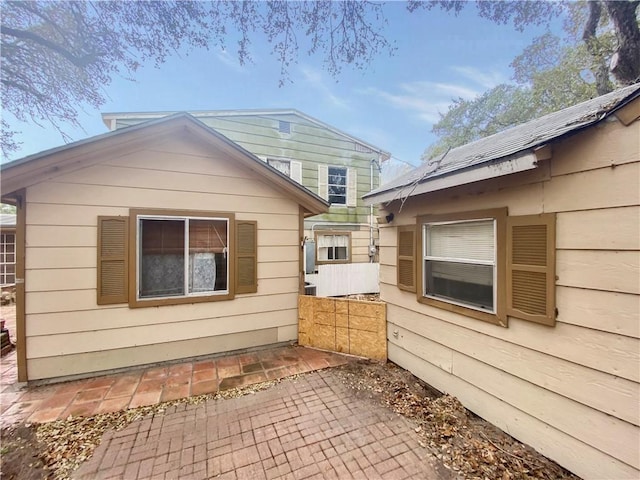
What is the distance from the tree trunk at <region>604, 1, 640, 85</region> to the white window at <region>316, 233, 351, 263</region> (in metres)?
7.89

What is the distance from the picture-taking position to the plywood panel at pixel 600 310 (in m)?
1.73

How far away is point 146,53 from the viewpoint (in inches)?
198

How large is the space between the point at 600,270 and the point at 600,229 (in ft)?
0.97

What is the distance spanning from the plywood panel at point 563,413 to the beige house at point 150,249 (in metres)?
3.08

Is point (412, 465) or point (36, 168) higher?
point (36, 168)

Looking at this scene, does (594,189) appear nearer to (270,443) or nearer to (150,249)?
(270,443)

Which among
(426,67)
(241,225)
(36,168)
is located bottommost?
(241,225)

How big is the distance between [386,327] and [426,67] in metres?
8.18

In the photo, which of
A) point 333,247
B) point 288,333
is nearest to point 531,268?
point 288,333

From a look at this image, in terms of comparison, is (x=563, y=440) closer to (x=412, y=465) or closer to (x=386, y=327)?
(x=412, y=465)

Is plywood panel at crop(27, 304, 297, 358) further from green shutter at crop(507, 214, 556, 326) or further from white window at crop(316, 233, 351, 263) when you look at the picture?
white window at crop(316, 233, 351, 263)

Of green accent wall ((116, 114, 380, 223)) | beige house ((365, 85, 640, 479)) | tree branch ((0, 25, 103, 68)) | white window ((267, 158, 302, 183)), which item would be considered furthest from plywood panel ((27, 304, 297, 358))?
white window ((267, 158, 302, 183))

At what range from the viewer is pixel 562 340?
6.80 feet

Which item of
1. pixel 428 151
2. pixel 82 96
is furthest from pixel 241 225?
pixel 428 151
